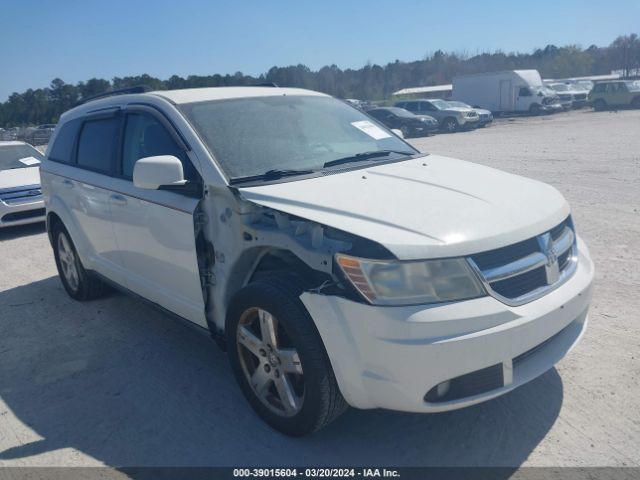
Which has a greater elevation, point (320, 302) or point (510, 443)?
point (320, 302)

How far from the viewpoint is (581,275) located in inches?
128

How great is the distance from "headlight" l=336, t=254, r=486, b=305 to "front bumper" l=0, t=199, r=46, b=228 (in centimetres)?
773

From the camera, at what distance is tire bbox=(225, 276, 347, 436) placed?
112 inches

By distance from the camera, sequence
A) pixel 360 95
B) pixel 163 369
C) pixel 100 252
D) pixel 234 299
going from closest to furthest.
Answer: pixel 234 299 → pixel 163 369 → pixel 100 252 → pixel 360 95

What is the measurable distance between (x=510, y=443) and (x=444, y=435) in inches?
13.2

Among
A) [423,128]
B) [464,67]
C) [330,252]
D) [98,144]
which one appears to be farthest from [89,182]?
[464,67]

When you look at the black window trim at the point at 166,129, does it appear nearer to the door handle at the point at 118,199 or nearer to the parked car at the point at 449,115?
the door handle at the point at 118,199

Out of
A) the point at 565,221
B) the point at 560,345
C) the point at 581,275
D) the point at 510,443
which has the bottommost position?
the point at 510,443

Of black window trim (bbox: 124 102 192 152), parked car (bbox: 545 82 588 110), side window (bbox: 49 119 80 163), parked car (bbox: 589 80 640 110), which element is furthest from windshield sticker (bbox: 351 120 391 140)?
parked car (bbox: 545 82 588 110)

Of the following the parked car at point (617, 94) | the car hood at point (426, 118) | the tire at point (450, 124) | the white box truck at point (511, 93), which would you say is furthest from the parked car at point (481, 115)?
the parked car at point (617, 94)

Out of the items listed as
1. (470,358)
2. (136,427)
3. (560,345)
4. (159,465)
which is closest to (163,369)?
(136,427)

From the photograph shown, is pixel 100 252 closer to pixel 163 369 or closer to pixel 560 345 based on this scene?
pixel 163 369

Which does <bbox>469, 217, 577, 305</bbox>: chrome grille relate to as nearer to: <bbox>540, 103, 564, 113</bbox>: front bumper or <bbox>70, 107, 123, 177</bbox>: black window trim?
<bbox>70, 107, 123, 177</bbox>: black window trim

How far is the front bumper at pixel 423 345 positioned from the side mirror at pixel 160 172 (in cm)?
121
